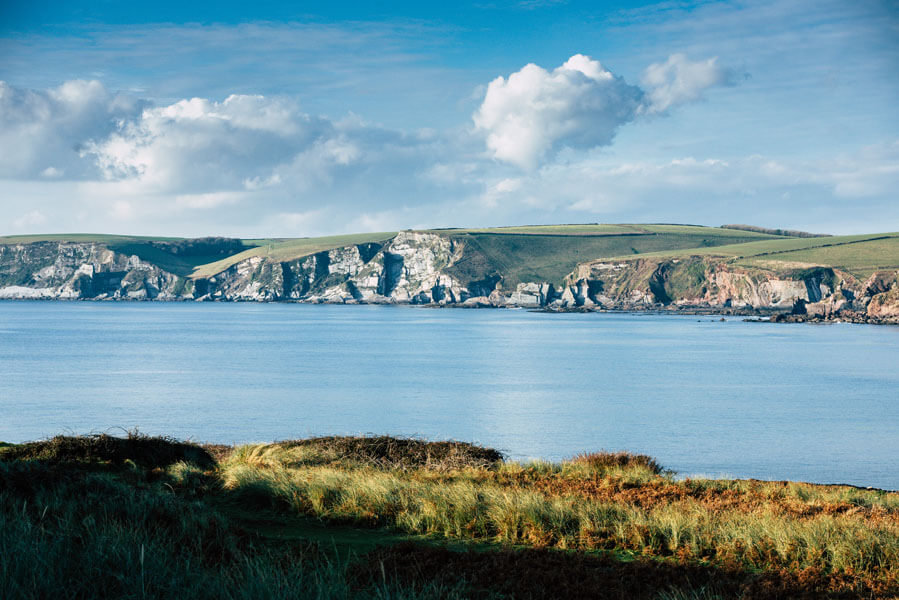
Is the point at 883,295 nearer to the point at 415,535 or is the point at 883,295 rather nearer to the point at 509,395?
the point at 509,395

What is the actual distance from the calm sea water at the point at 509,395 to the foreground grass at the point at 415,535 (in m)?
21.0

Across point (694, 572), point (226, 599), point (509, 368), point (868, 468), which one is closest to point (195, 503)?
point (226, 599)

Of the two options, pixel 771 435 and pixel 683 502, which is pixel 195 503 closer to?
pixel 683 502

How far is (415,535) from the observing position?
35.5ft

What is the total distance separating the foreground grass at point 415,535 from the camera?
7.07m

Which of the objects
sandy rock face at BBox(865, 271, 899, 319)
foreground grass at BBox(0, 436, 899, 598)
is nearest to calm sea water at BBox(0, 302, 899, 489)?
foreground grass at BBox(0, 436, 899, 598)

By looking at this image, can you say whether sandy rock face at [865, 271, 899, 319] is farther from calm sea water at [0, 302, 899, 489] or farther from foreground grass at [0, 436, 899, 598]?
foreground grass at [0, 436, 899, 598]

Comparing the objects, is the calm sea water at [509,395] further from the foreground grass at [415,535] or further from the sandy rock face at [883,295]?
the sandy rock face at [883,295]

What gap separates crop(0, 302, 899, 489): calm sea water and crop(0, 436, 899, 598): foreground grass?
2100cm

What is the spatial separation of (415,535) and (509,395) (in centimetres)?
4731

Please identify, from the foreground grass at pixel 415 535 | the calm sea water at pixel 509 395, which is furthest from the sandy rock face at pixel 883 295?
the foreground grass at pixel 415 535

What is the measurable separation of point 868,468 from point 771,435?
8193 millimetres

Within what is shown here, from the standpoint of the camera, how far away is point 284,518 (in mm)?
11836

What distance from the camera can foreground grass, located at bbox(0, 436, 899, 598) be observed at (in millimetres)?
7066
